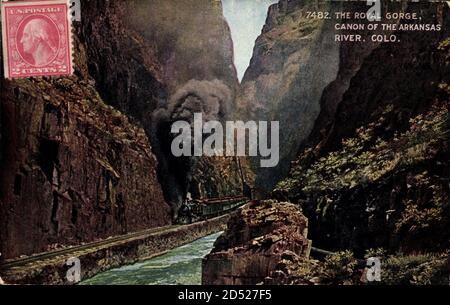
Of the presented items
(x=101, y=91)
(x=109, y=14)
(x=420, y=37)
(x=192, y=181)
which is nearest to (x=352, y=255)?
(x=192, y=181)

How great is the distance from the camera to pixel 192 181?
705 centimetres

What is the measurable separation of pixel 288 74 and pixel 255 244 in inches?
76.6

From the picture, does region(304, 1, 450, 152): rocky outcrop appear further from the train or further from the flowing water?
the flowing water

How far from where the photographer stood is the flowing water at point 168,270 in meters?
6.71

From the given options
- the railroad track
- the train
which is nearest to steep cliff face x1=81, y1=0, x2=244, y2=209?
the train

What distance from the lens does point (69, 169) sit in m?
6.77

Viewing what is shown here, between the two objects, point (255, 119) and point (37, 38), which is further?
point (255, 119)

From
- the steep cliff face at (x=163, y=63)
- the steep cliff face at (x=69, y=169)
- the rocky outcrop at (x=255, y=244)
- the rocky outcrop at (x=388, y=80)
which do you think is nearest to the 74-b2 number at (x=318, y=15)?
the rocky outcrop at (x=388, y=80)

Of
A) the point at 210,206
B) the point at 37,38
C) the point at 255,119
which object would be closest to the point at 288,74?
the point at 255,119

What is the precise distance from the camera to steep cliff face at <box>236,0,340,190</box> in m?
6.91

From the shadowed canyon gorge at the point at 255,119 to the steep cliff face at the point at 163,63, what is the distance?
0.05 ft

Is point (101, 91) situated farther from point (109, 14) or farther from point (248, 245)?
point (248, 245)

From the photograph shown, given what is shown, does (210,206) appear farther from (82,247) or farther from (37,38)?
(37,38)

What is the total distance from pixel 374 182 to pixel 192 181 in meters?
2.05
